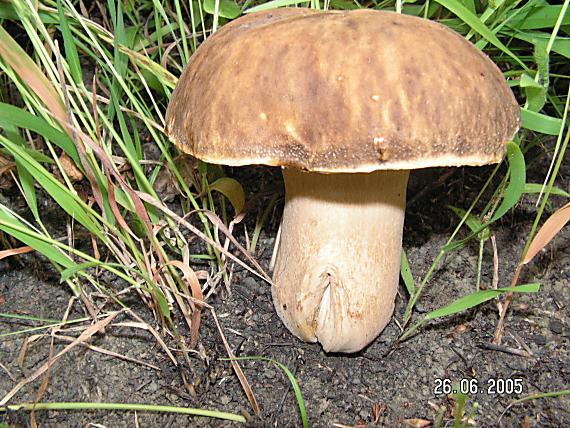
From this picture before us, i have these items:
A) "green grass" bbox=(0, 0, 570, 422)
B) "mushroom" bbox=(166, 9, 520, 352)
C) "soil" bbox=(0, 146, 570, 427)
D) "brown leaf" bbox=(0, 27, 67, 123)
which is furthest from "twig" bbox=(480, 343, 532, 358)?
"brown leaf" bbox=(0, 27, 67, 123)

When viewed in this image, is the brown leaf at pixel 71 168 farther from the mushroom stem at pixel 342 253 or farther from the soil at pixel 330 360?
the mushroom stem at pixel 342 253

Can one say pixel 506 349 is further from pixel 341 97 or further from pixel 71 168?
pixel 71 168

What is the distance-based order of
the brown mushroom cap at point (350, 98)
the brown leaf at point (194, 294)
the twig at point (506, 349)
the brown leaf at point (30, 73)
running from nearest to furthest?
1. the brown mushroom cap at point (350, 98)
2. the brown leaf at point (30, 73)
3. the brown leaf at point (194, 294)
4. the twig at point (506, 349)

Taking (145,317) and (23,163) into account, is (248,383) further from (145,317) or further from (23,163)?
(23,163)

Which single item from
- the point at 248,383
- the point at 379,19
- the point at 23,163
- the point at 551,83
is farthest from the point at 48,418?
the point at 551,83

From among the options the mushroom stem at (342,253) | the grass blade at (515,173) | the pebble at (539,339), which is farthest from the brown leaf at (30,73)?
the pebble at (539,339)
